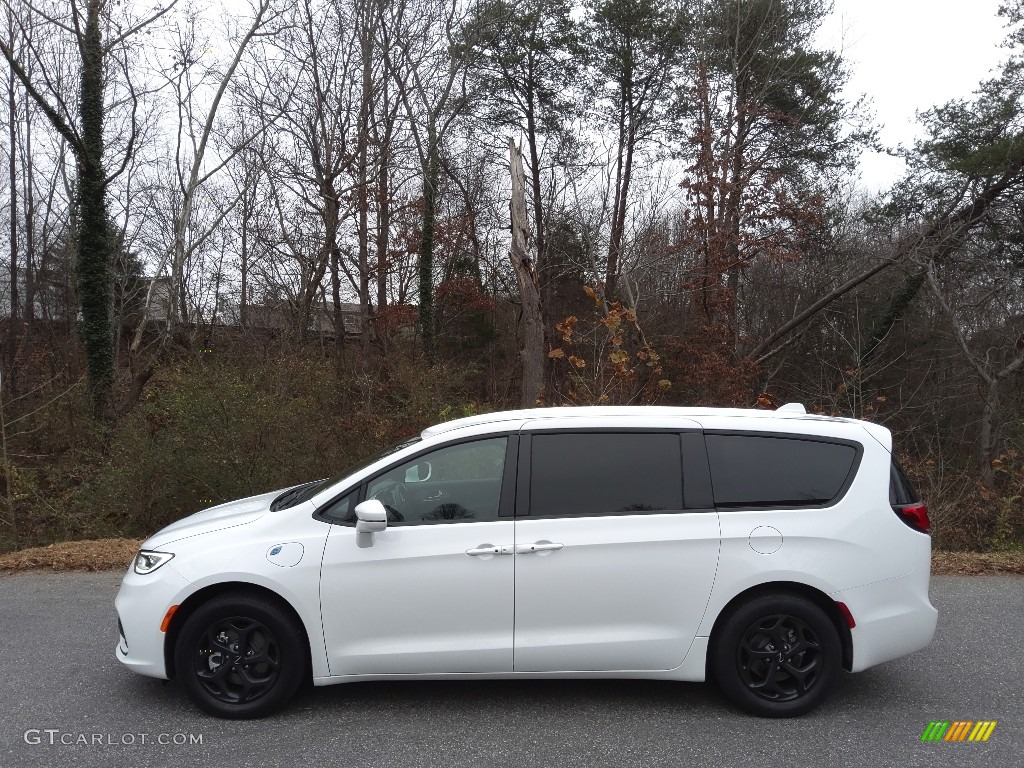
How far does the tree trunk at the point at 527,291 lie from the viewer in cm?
1495

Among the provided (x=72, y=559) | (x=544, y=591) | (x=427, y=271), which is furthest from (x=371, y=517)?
(x=427, y=271)

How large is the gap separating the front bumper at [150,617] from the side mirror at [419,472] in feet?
4.25

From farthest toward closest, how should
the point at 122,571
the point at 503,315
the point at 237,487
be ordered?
1. the point at 503,315
2. the point at 237,487
3. the point at 122,571

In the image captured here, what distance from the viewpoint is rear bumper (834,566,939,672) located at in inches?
173

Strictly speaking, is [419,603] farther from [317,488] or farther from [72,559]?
[72,559]

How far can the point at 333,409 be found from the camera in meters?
14.2

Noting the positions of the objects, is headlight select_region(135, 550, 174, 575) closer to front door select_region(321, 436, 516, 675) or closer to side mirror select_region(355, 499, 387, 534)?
front door select_region(321, 436, 516, 675)

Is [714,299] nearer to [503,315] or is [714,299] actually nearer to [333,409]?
[333,409]

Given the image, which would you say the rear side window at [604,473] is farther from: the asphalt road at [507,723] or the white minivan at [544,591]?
the asphalt road at [507,723]

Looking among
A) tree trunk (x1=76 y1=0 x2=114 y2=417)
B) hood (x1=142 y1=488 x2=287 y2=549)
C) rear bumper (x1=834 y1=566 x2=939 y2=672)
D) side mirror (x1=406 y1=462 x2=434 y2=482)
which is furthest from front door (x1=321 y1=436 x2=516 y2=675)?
tree trunk (x1=76 y1=0 x2=114 y2=417)

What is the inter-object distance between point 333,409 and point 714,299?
10.6m

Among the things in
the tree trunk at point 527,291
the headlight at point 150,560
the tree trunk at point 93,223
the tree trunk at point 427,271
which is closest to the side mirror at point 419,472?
the headlight at point 150,560

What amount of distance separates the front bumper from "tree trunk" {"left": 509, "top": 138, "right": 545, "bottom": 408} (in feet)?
34.5

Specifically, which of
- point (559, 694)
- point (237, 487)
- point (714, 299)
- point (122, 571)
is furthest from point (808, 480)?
point (714, 299)
